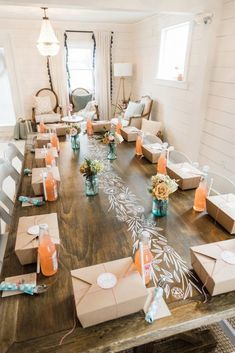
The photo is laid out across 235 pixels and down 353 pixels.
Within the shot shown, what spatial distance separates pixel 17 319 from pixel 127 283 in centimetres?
35

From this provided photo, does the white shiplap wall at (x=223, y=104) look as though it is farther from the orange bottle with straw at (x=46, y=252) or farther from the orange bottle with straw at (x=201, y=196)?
the orange bottle with straw at (x=46, y=252)

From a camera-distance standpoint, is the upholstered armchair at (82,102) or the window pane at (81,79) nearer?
the upholstered armchair at (82,102)

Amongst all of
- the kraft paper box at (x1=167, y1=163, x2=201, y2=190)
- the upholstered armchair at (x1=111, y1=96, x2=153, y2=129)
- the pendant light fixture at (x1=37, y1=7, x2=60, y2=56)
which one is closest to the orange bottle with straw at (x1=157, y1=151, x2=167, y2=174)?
the kraft paper box at (x1=167, y1=163, x2=201, y2=190)

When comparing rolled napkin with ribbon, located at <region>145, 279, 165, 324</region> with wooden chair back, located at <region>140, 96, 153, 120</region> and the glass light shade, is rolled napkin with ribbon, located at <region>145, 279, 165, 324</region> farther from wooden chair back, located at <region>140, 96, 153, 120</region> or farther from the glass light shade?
wooden chair back, located at <region>140, 96, 153, 120</region>

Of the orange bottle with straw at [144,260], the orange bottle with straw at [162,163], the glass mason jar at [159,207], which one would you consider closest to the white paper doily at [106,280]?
the orange bottle with straw at [144,260]

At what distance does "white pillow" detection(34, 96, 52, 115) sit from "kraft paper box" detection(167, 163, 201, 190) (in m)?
4.46

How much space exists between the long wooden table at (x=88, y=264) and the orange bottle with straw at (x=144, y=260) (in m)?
0.11

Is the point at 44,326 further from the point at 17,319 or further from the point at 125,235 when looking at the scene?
the point at 125,235

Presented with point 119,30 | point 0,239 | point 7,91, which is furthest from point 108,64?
point 0,239

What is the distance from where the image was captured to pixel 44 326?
702 millimetres

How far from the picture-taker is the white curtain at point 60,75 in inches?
207

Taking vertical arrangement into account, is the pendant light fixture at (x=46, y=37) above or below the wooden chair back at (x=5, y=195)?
above

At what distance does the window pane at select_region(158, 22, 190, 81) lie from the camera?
147 inches

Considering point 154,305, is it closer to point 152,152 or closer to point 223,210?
point 223,210
